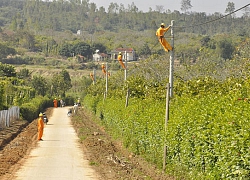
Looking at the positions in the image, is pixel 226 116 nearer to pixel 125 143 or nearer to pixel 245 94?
pixel 245 94

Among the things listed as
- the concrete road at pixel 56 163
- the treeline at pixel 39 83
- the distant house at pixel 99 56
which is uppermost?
the distant house at pixel 99 56

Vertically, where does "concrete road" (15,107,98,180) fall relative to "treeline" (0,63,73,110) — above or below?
below

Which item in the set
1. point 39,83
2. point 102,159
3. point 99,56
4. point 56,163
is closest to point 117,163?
point 102,159

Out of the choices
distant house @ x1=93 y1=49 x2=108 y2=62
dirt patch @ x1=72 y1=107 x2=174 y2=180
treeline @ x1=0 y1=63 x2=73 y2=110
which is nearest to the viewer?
dirt patch @ x1=72 y1=107 x2=174 y2=180

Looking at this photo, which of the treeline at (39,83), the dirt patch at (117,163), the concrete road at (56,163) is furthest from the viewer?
the treeline at (39,83)

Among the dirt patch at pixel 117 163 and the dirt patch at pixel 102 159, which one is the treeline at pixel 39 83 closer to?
the dirt patch at pixel 102 159

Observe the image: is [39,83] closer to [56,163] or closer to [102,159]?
[102,159]

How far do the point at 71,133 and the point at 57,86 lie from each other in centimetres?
5935

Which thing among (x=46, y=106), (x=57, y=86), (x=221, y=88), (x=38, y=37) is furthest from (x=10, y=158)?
(x=38, y=37)

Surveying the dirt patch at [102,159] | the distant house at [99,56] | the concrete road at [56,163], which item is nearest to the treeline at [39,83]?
the distant house at [99,56]

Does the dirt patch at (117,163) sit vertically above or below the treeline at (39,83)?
below

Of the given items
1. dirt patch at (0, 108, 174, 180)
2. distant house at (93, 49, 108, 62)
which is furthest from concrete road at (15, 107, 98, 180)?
distant house at (93, 49, 108, 62)

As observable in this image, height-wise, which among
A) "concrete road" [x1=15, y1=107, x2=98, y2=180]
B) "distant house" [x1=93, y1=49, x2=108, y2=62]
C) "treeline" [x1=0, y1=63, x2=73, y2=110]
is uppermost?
"distant house" [x1=93, y1=49, x2=108, y2=62]

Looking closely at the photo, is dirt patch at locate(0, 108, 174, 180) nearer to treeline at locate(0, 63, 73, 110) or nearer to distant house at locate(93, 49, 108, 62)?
treeline at locate(0, 63, 73, 110)
